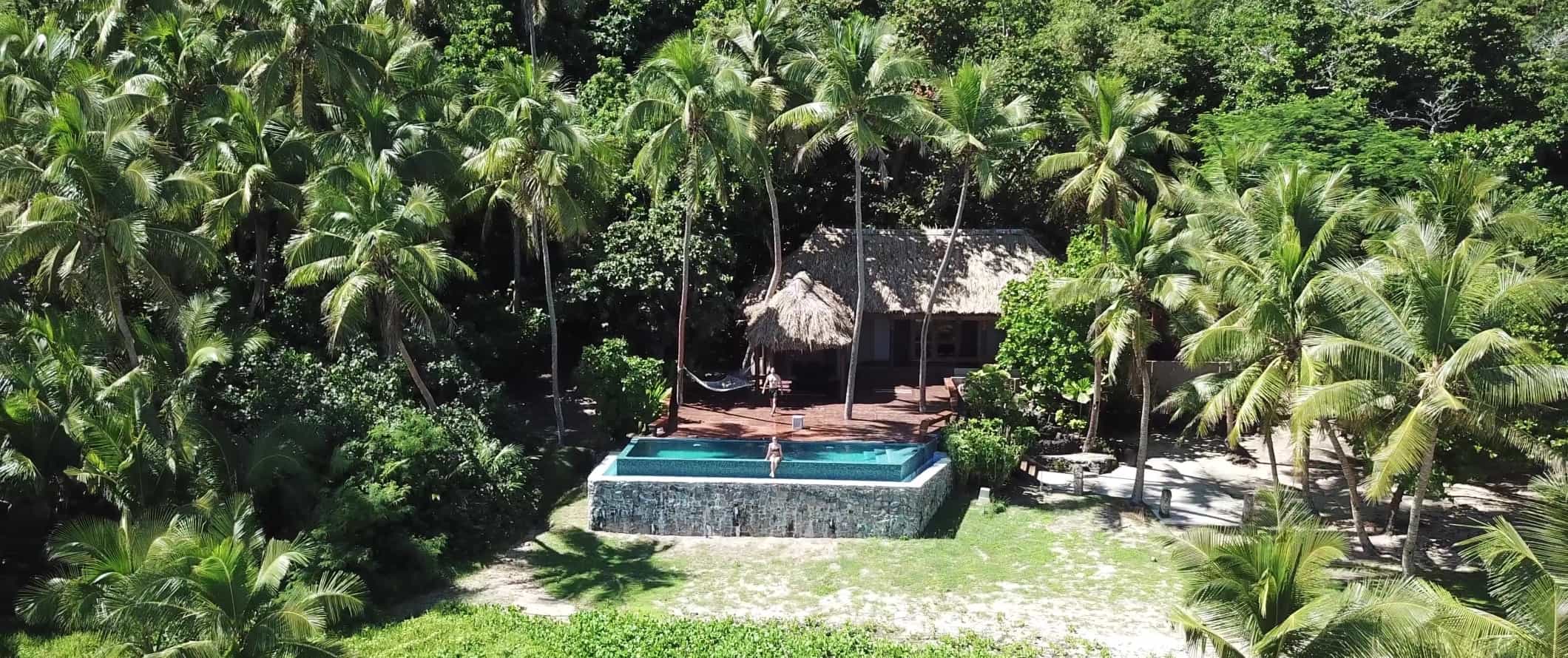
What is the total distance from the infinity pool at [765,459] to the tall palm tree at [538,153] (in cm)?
362

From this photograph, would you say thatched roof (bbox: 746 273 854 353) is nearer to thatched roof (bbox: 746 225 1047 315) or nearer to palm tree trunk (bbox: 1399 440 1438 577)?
thatched roof (bbox: 746 225 1047 315)

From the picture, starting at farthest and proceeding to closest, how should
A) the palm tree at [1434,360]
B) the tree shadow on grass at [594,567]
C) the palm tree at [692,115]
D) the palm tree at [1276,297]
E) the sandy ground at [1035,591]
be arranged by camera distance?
the palm tree at [692,115] < the tree shadow on grass at [594,567] < the palm tree at [1276,297] < the sandy ground at [1035,591] < the palm tree at [1434,360]

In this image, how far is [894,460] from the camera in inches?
813

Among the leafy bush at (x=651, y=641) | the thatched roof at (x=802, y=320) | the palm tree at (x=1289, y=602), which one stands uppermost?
the thatched roof at (x=802, y=320)

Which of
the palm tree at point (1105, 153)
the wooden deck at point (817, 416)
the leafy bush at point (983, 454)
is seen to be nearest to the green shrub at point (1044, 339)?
the palm tree at point (1105, 153)

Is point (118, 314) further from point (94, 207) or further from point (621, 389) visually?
point (621, 389)

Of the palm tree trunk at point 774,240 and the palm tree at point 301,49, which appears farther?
the palm tree trunk at point 774,240

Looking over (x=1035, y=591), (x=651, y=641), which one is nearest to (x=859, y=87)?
(x=1035, y=591)

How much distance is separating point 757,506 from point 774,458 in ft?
3.01

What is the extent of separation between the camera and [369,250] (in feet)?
60.3

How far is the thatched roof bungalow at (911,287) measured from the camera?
26.5 meters

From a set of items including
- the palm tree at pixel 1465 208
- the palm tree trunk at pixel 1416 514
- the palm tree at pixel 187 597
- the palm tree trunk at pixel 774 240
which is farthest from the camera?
the palm tree trunk at pixel 774 240

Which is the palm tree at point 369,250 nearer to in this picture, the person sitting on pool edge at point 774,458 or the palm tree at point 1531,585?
the person sitting on pool edge at point 774,458

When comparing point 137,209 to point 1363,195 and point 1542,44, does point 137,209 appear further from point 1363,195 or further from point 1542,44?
point 1542,44
